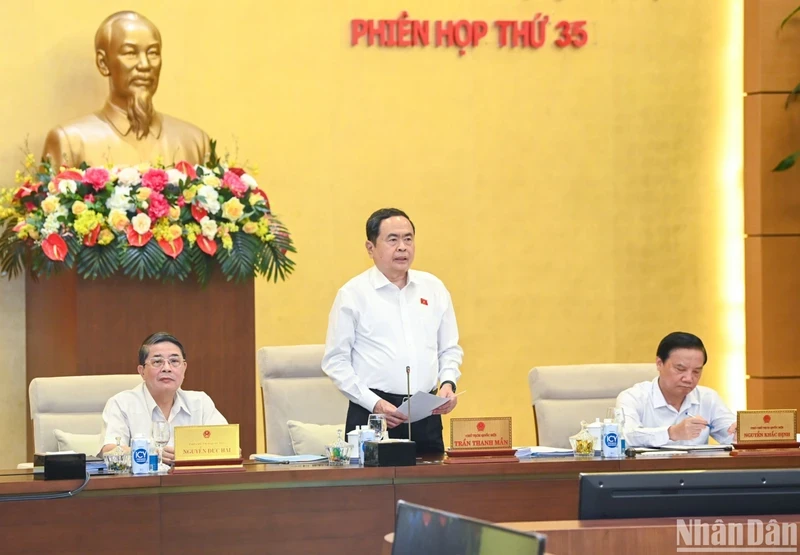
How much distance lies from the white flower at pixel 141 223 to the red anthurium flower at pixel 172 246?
9 centimetres

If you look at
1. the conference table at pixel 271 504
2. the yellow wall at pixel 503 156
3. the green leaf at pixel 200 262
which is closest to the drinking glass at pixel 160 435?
the conference table at pixel 271 504

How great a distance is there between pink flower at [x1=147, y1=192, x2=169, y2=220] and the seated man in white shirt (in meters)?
1.85

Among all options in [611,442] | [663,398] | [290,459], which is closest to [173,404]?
[290,459]

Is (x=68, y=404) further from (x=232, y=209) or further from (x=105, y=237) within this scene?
(x=232, y=209)

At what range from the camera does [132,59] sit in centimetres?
545

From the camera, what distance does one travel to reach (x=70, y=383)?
4.11m

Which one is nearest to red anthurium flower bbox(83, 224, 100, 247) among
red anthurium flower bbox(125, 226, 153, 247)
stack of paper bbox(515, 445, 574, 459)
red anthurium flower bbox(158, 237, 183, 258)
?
red anthurium flower bbox(125, 226, 153, 247)

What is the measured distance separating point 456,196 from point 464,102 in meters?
0.49

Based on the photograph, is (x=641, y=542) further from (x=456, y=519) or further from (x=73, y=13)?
(x=73, y=13)

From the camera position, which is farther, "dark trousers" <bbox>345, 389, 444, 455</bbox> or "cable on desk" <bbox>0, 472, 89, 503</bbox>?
"dark trousers" <bbox>345, 389, 444, 455</bbox>

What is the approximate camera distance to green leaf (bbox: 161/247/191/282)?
190 inches

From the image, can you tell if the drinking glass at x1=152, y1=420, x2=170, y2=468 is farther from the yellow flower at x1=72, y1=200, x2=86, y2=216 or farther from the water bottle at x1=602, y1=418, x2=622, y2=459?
the yellow flower at x1=72, y1=200, x2=86, y2=216

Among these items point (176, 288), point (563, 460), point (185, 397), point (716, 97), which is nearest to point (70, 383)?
point (185, 397)

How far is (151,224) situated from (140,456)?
1.64 meters
